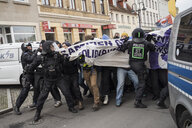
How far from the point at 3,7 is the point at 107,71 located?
1151 cm

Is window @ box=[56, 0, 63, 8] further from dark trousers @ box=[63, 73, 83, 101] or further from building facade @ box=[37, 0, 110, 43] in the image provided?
dark trousers @ box=[63, 73, 83, 101]

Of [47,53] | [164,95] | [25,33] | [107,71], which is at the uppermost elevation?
[25,33]

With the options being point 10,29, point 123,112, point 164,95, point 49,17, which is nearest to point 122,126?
point 123,112

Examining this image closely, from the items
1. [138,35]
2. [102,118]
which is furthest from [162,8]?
[102,118]

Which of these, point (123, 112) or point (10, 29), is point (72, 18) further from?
point (123, 112)

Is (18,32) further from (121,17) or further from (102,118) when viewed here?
(121,17)

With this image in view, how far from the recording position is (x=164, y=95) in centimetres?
436

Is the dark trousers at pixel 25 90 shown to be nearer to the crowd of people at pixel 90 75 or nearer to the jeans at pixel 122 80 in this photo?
the crowd of people at pixel 90 75

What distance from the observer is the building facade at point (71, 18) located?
17.5 m

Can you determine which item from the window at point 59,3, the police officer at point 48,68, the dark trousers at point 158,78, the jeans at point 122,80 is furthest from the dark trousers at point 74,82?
the window at point 59,3

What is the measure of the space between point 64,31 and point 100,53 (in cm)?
1505

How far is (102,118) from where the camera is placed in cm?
430

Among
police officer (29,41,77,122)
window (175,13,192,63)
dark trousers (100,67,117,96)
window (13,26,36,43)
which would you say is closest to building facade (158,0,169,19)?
window (13,26,36,43)

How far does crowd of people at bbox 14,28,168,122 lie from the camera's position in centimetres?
458
